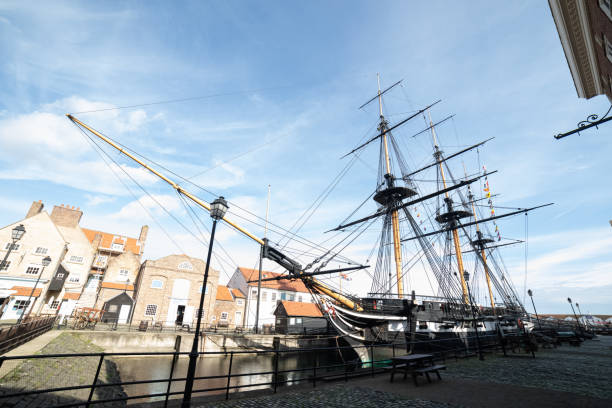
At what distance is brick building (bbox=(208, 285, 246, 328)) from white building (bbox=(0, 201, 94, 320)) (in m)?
17.8

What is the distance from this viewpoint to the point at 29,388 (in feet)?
27.3

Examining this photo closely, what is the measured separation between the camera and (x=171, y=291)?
36500 mm

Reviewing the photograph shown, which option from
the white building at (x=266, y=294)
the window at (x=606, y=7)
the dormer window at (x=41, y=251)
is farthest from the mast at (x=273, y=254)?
the dormer window at (x=41, y=251)

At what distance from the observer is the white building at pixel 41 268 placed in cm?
2734

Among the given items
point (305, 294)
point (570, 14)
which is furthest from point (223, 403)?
point (305, 294)

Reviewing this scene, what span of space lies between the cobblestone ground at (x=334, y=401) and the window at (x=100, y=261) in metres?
49.4

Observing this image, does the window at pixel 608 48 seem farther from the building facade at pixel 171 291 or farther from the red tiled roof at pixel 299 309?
the building facade at pixel 171 291

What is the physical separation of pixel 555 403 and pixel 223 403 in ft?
Answer: 25.1

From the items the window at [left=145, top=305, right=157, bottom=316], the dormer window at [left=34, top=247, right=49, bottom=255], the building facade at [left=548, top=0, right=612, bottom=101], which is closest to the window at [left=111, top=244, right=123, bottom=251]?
the dormer window at [left=34, top=247, right=49, bottom=255]

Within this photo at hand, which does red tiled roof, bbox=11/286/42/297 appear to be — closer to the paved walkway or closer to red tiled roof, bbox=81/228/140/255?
the paved walkway

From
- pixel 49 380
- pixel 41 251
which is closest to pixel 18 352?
pixel 49 380

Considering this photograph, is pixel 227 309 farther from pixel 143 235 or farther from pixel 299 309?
pixel 143 235

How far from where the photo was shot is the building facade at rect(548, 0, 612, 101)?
7.43m

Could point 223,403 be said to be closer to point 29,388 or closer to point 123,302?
point 29,388
